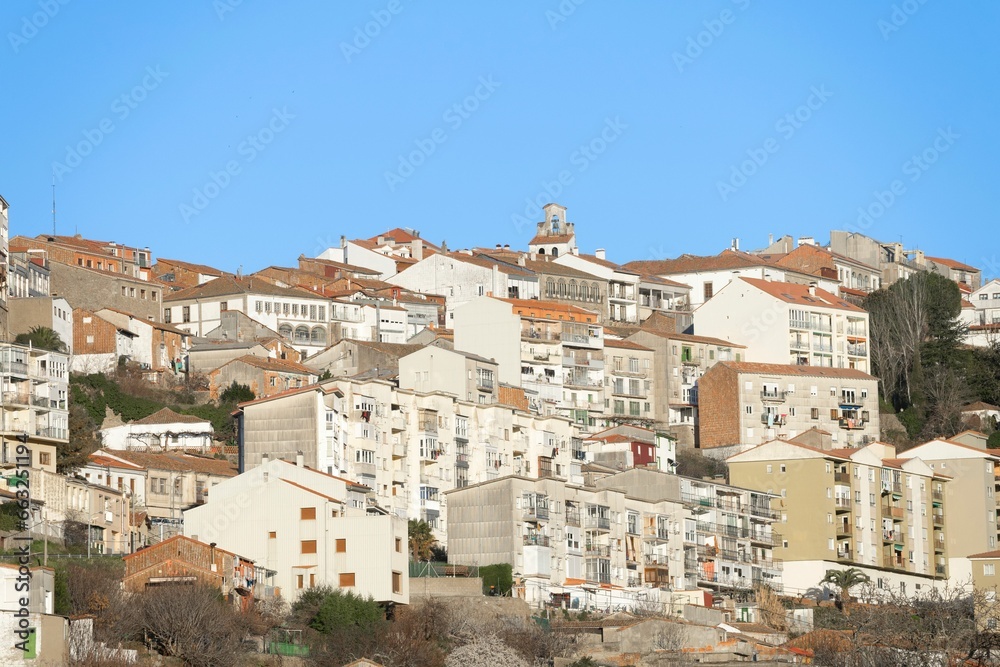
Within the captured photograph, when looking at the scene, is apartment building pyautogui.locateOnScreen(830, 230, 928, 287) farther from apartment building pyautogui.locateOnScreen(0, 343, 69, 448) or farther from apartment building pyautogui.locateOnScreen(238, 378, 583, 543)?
apartment building pyautogui.locateOnScreen(0, 343, 69, 448)

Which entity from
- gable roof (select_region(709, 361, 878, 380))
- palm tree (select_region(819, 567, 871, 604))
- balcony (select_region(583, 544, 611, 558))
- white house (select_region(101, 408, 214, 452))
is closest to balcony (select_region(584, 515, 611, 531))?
balcony (select_region(583, 544, 611, 558))

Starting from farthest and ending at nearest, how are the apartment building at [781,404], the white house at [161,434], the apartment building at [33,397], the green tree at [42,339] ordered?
the apartment building at [781,404] < the green tree at [42,339] < the white house at [161,434] < the apartment building at [33,397]

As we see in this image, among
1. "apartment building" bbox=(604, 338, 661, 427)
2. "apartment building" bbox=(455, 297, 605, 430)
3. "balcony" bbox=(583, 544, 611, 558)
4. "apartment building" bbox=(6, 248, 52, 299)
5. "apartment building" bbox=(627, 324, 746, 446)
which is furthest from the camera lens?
"apartment building" bbox=(627, 324, 746, 446)

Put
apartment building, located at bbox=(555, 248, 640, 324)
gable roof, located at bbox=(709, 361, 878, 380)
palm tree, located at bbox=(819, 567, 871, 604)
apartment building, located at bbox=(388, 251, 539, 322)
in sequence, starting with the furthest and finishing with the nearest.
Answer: apartment building, located at bbox=(555, 248, 640, 324)
apartment building, located at bbox=(388, 251, 539, 322)
gable roof, located at bbox=(709, 361, 878, 380)
palm tree, located at bbox=(819, 567, 871, 604)

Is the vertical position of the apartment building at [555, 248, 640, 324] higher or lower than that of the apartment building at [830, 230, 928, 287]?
lower

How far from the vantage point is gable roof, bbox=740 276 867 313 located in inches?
4491

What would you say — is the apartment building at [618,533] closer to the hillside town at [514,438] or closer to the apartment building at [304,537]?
the hillside town at [514,438]

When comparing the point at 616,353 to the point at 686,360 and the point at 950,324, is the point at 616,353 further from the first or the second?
the point at 950,324

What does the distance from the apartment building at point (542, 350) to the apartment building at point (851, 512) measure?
41.0 ft

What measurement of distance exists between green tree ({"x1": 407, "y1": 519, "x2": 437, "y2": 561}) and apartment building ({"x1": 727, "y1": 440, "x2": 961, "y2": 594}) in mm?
19397

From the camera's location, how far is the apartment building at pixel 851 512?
295 ft

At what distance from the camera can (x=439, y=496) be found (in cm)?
8131

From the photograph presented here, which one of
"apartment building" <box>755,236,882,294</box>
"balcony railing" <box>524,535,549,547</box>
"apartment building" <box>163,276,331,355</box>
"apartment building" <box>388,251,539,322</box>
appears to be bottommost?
"balcony railing" <box>524,535,549,547</box>

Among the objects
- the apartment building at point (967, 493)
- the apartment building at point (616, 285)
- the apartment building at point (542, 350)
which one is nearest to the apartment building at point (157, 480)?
the apartment building at point (542, 350)
